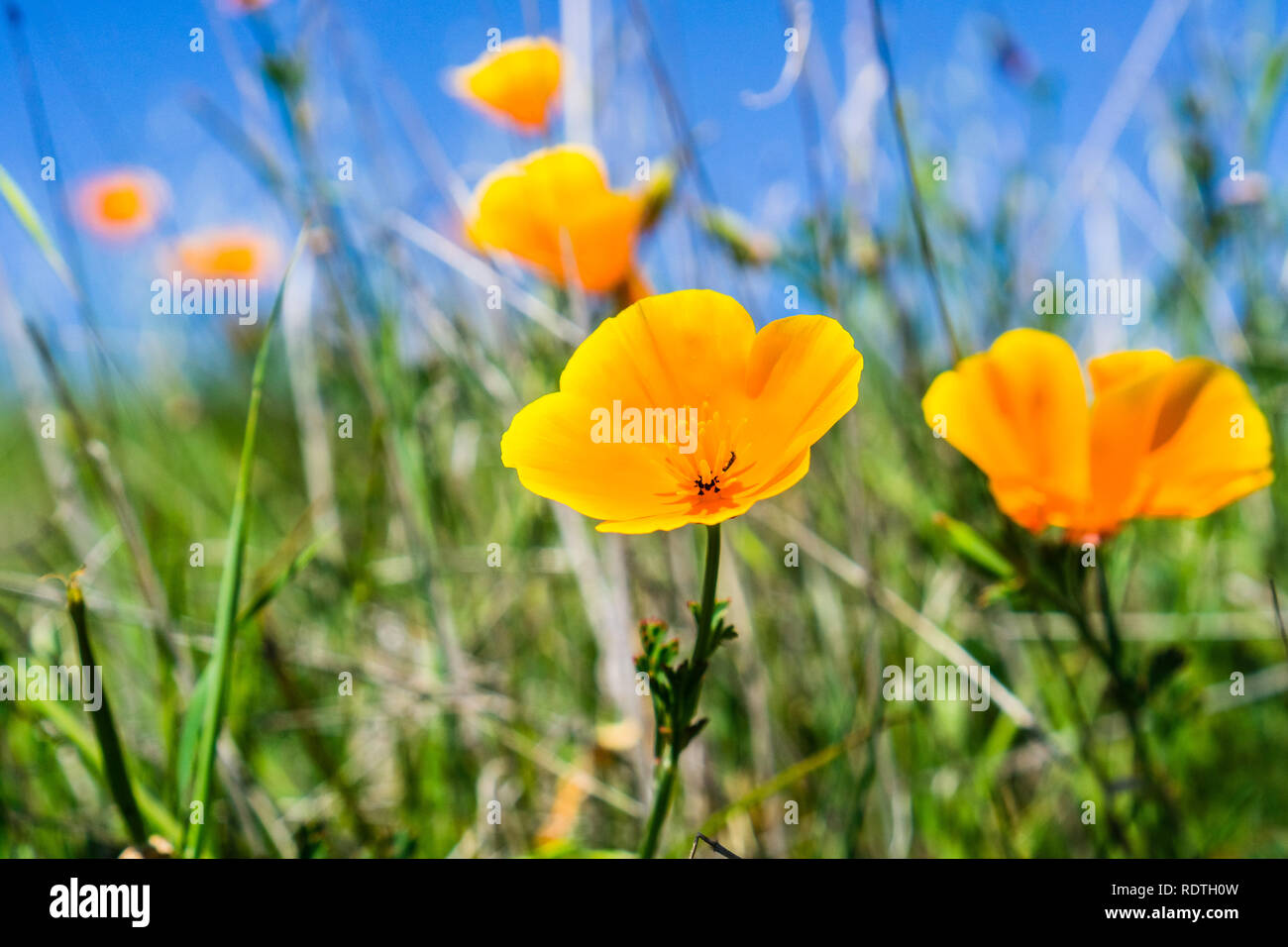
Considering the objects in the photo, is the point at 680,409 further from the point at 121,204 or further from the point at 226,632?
the point at 121,204

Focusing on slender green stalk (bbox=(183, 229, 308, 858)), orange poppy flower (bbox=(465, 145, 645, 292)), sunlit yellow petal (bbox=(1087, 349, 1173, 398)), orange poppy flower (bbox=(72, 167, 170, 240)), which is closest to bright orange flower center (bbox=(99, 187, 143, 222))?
orange poppy flower (bbox=(72, 167, 170, 240))

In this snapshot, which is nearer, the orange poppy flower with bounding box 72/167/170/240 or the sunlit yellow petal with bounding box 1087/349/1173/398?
the sunlit yellow petal with bounding box 1087/349/1173/398

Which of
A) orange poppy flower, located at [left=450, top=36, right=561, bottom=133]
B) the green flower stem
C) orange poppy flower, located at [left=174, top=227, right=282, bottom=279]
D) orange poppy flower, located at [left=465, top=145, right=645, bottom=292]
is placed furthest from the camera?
orange poppy flower, located at [left=174, top=227, right=282, bottom=279]

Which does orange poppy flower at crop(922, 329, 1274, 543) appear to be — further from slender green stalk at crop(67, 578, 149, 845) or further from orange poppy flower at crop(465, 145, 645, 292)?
slender green stalk at crop(67, 578, 149, 845)

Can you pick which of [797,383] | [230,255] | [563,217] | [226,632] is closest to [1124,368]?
[797,383]

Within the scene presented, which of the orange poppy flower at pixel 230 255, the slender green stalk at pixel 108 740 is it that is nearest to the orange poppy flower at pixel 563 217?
the slender green stalk at pixel 108 740

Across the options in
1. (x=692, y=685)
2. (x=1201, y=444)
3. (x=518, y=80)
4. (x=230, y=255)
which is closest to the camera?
(x=692, y=685)
